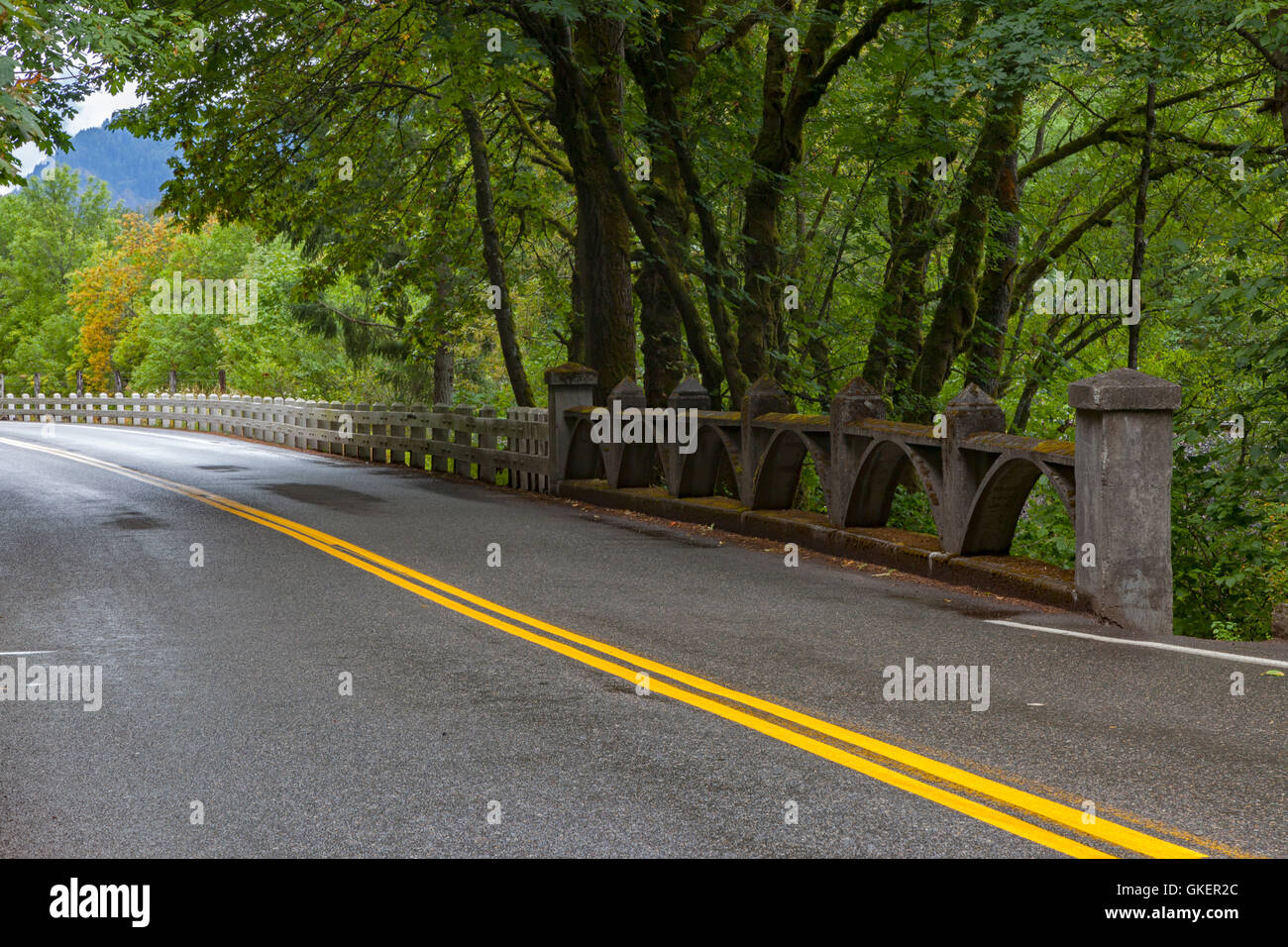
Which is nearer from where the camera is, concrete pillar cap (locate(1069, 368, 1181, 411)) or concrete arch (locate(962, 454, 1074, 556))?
concrete pillar cap (locate(1069, 368, 1181, 411))

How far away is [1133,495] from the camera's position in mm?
8547

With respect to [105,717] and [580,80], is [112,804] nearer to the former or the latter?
[105,717]

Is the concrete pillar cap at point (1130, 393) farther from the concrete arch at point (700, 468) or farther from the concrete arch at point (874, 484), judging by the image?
the concrete arch at point (700, 468)

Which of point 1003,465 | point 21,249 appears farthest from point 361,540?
point 21,249

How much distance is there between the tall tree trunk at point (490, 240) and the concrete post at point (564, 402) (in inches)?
301

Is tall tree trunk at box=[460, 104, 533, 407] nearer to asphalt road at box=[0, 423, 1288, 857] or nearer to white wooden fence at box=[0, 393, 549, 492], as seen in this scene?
white wooden fence at box=[0, 393, 549, 492]

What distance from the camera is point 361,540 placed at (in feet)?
43.3
